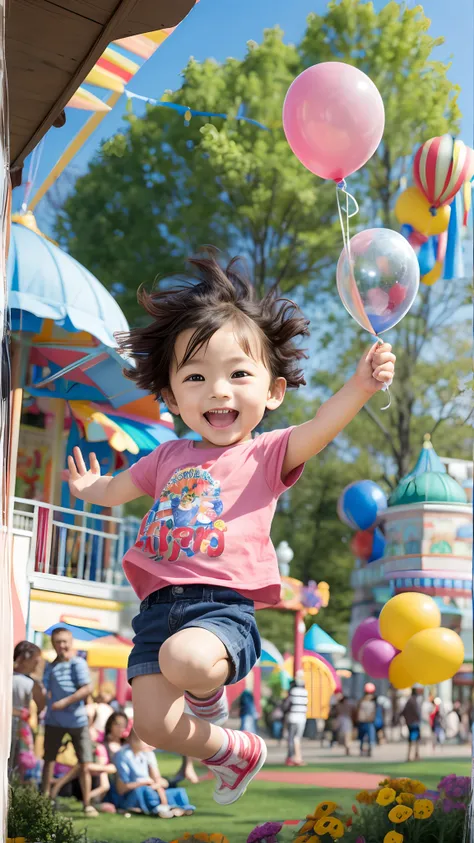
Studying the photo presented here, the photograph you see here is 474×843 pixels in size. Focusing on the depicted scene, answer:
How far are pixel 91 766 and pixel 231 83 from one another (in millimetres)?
4288

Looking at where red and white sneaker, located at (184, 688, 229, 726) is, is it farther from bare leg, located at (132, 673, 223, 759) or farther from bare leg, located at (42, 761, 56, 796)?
bare leg, located at (42, 761, 56, 796)

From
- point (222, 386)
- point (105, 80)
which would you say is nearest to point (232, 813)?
point (222, 386)

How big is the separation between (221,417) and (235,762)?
2.75 ft

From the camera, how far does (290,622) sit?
957 cm

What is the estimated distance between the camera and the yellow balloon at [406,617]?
361 centimetres

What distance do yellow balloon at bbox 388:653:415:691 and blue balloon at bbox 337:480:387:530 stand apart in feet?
4.81

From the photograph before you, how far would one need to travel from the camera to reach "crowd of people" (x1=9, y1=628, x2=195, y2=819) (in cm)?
426

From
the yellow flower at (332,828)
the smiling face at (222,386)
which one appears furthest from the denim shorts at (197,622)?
the yellow flower at (332,828)

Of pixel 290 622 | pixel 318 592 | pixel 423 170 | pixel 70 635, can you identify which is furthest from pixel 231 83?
pixel 290 622

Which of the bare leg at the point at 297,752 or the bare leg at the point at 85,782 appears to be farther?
the bare leg at the point at 297,752

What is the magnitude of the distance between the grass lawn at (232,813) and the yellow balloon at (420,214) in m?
2.96

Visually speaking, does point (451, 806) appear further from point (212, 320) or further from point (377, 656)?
point (212, 320)

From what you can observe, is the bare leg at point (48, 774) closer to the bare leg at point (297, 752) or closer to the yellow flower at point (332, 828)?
the bare leg at point (297, 752)

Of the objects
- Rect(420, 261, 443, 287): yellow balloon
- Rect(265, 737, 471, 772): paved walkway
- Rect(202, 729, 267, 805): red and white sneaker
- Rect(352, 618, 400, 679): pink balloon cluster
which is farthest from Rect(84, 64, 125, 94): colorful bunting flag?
Rect(265, 737, 471, 772): paved walkway
